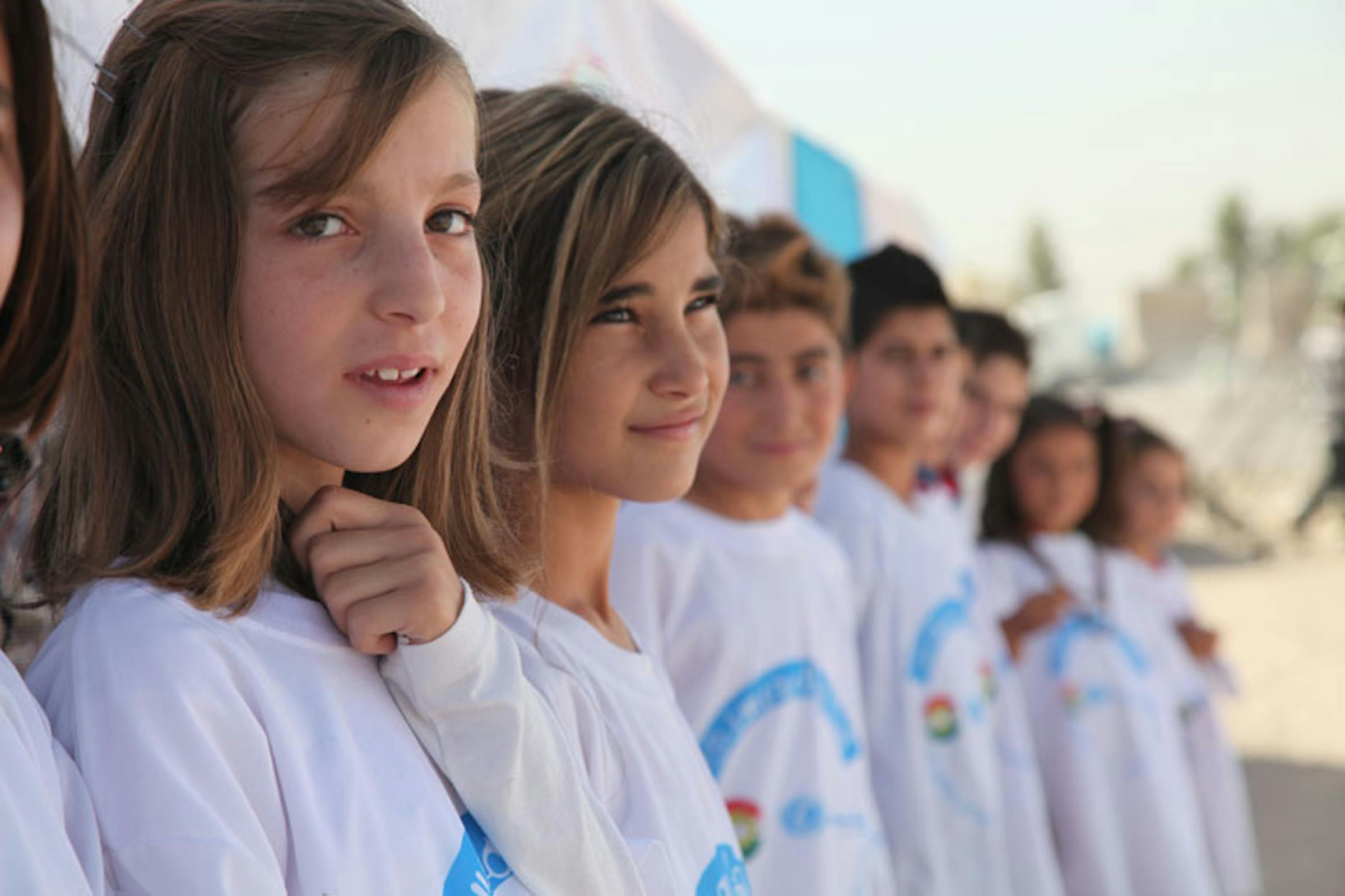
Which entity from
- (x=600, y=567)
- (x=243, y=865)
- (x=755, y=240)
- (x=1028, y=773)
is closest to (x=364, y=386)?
(x=243, y=865)

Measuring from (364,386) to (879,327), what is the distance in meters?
2.15

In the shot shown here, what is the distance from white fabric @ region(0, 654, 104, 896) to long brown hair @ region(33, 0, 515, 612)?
6.6 inches

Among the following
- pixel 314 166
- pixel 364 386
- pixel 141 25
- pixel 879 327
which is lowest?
pixel 879 327

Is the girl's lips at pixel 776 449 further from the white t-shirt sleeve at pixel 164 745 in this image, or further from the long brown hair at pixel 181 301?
the white t-shirt sleeve at pixel 164 745

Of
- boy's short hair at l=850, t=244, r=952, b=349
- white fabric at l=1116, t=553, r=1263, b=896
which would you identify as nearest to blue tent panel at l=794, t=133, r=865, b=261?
boy's short hair at l=850, t=244, r=952, b=349

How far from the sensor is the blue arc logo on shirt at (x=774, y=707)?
6.70ft

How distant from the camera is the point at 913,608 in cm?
274

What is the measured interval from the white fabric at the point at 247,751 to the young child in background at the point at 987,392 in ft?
9.10

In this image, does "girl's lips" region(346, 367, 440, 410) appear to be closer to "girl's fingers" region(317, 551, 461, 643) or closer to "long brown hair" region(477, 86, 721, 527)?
"girl's fingers" region(317, 551, 461, 643)

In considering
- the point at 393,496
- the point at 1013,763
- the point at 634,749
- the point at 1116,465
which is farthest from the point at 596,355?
the point at 1116,465

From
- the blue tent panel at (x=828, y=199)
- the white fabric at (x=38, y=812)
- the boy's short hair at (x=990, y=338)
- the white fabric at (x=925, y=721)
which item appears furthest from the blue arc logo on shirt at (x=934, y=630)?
the white fabric at (x=38, y=812)

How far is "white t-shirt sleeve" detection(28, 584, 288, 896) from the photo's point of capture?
0.98 metres

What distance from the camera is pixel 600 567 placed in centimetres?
179

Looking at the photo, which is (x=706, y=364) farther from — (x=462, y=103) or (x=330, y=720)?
(x=330, y=720)
